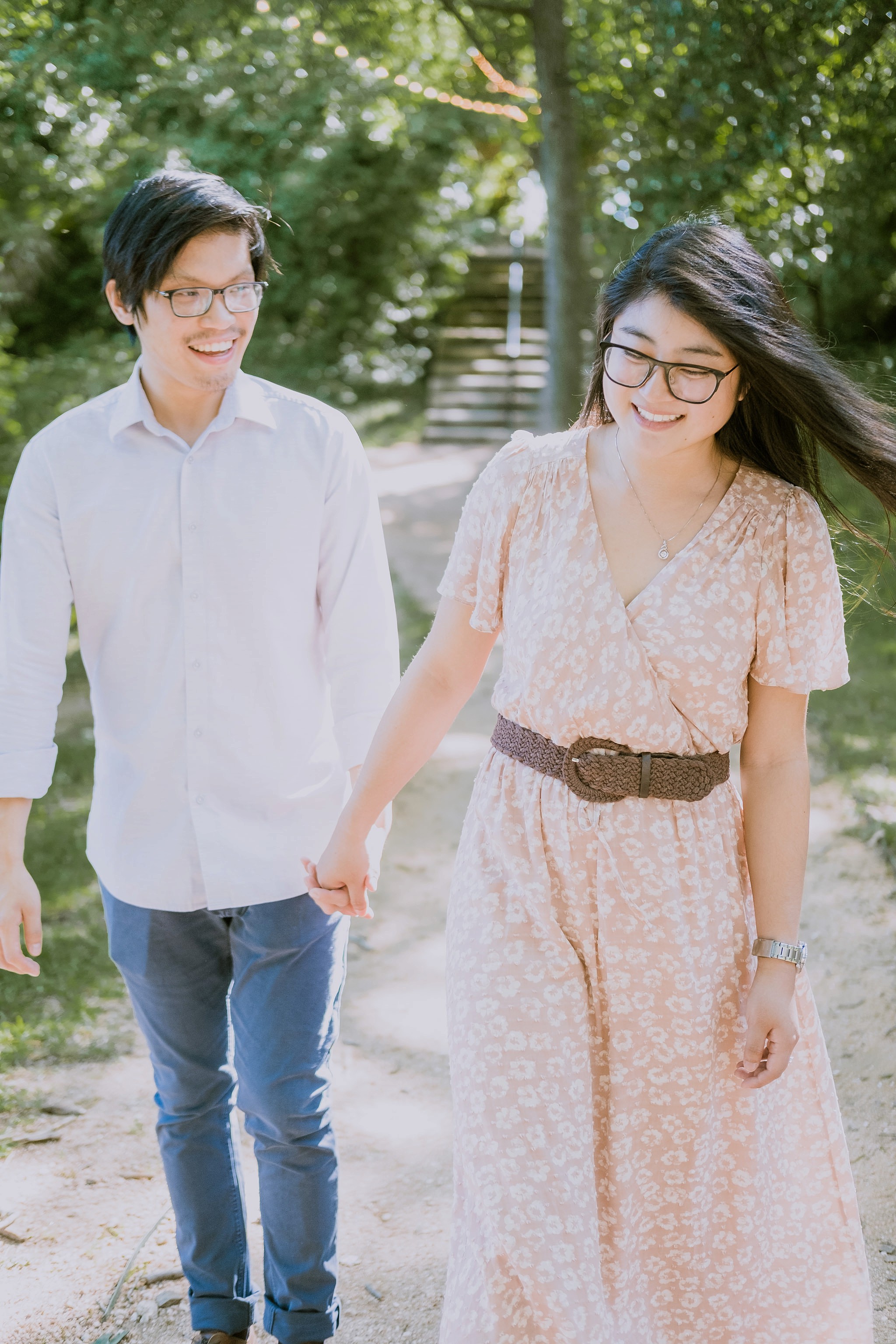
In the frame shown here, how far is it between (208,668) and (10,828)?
17.2 inches

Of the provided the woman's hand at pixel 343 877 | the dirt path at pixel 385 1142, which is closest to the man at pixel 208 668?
the woman's hand at pixel 343 877

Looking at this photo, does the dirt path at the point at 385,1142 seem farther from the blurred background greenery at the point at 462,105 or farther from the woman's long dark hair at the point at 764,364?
the woman's long dark hair at the point at 764,364

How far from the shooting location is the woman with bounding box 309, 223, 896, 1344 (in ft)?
6.24

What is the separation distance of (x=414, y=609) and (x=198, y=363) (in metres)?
6.09

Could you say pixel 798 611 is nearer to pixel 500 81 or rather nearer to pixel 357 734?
pixel 357 734

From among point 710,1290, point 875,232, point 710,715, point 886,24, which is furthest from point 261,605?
point 875,232

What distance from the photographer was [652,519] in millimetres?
2025

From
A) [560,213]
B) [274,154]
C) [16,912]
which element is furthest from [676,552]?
[274,154]

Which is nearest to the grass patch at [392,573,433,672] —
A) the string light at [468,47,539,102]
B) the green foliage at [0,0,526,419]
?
the green foliage at [0,0,526,419]

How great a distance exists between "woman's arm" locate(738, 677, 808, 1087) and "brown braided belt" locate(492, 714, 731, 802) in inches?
3.7

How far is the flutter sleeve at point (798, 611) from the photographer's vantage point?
1.96m

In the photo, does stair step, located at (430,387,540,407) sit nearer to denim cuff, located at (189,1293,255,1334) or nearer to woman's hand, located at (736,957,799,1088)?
denim cuff, located at (189,1293,255,1334)

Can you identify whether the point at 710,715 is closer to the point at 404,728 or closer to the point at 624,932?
the point at 624,932

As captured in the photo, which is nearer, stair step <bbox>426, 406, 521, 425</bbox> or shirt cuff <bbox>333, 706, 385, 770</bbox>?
shirt cuff <bbox>333, 706, 385, 770</bbox>
